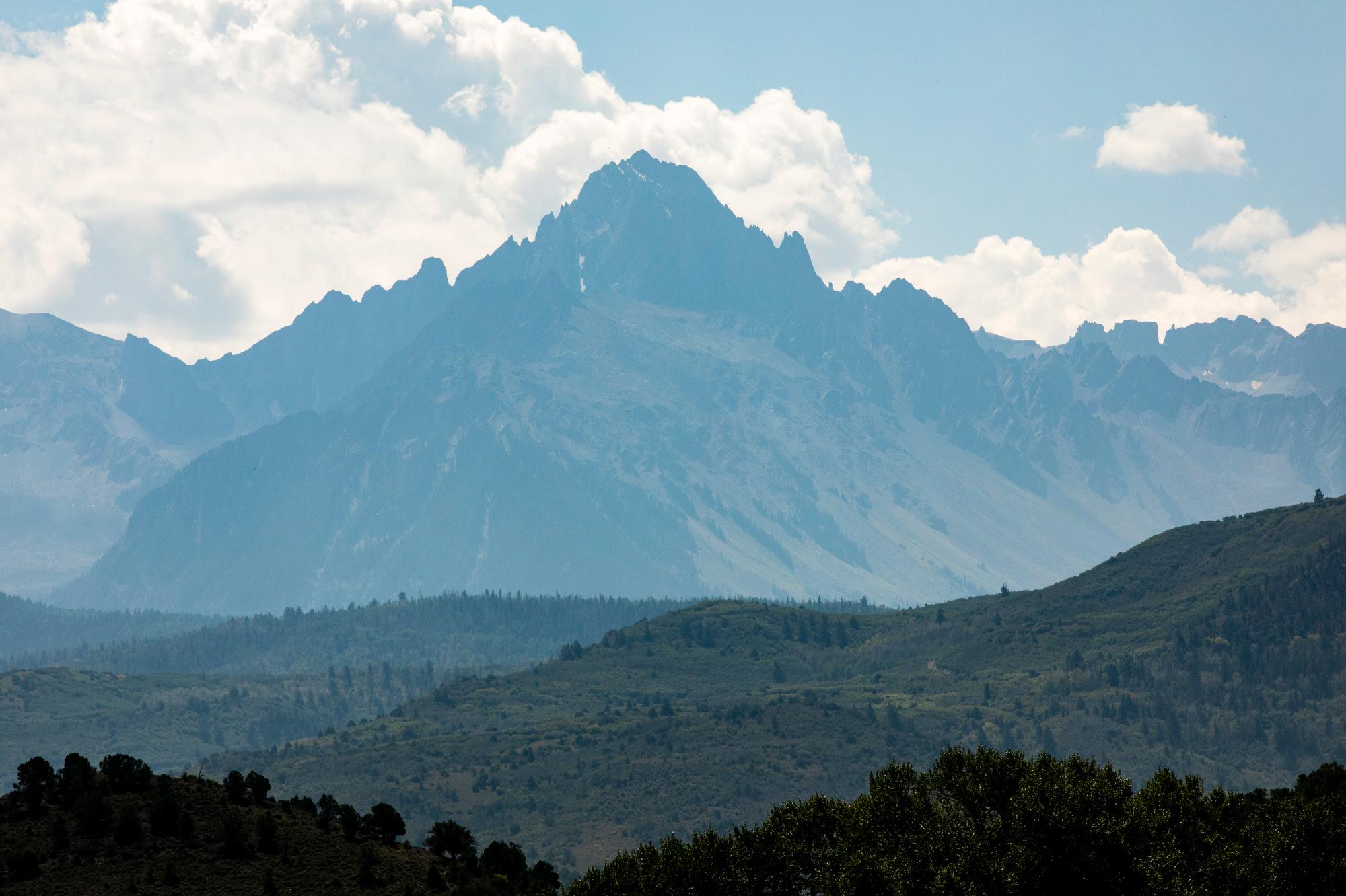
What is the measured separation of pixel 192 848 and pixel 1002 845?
5708 centimetres

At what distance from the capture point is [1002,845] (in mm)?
99375

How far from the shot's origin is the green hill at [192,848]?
338 ft

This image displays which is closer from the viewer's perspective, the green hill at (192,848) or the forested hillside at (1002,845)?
the forested hillside at (1002,845)

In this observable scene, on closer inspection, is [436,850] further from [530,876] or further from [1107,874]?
[1107,874]

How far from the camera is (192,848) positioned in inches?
4291

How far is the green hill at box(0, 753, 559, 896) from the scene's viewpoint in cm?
10306

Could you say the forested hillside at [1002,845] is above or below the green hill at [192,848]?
below

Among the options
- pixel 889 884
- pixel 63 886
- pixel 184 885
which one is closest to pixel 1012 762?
pixel 889 884

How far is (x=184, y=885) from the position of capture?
4067 inches

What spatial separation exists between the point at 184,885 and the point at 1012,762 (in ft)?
193

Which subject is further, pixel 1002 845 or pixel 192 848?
pixel 192 848

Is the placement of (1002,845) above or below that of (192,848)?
below

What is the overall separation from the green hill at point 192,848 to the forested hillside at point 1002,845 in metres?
14.8

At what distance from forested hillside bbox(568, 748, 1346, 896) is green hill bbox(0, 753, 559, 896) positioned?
48.6ft
